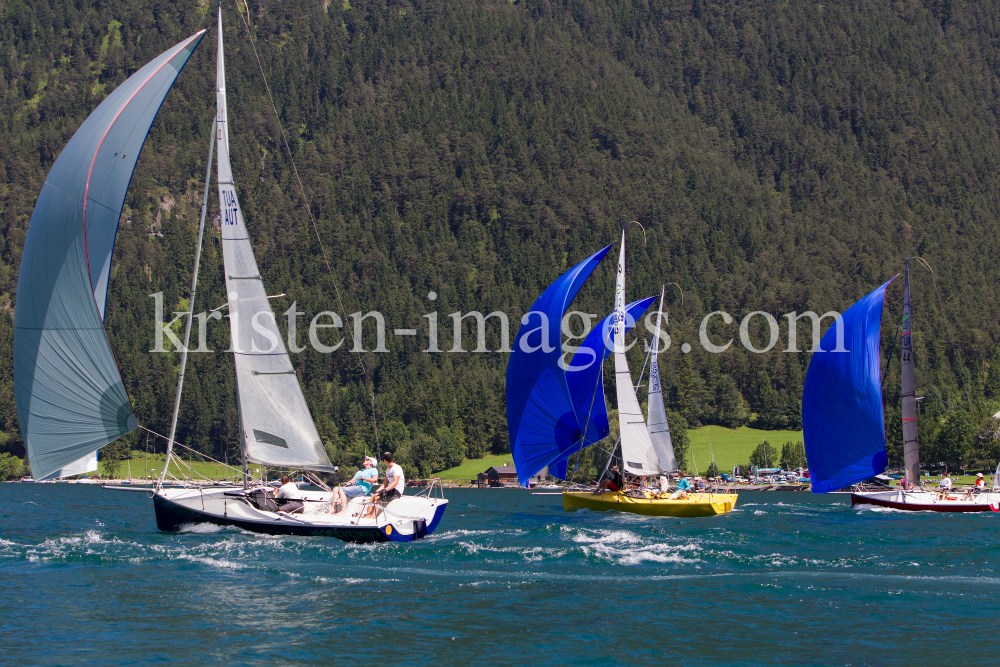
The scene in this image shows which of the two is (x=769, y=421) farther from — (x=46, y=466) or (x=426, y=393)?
(x=46, y=466)

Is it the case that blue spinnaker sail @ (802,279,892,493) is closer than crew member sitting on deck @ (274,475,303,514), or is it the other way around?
crew member sitting on deck @ (274,475,303,514)

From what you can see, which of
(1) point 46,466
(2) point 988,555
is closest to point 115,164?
(1) point 46,466

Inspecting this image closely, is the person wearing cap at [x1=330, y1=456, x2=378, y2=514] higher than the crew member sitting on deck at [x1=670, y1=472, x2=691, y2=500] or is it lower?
higher

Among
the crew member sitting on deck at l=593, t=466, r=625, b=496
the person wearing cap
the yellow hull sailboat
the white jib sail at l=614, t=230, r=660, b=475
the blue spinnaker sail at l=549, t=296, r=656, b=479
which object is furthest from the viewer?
the white jib sail at l=614, t=230, r=660, b=475

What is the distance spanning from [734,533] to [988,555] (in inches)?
310

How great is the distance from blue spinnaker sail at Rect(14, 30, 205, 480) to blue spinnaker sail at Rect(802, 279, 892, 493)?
3220 cm

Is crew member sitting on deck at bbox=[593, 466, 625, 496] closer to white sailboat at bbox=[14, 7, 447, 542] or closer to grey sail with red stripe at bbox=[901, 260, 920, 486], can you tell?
grey sail with red stripe at bbox=[901, 260, 920, 486]

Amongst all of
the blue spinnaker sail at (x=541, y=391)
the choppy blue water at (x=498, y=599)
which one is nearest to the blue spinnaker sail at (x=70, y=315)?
the choppy blue water at (x=498, y=599)

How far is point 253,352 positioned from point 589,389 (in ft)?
60.3

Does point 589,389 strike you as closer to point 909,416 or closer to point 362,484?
point 909,416

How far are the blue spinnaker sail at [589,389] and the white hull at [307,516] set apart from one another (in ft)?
48.1

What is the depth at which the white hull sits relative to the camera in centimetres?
2681

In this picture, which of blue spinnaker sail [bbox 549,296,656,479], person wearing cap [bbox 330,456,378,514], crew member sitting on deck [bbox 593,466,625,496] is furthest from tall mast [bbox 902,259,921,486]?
person wearing cap [bbox 330,456,378,514]

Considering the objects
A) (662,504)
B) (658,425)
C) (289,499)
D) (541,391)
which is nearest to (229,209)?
(289,499)
